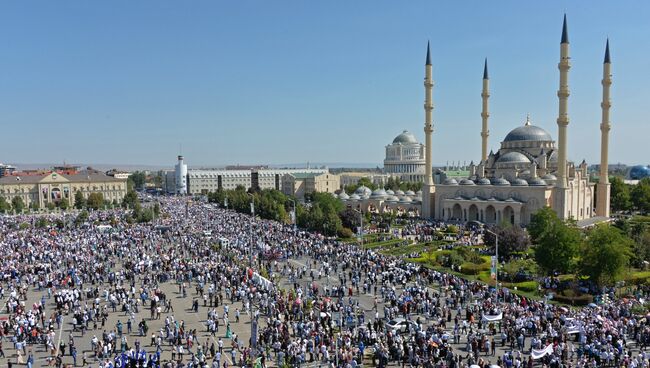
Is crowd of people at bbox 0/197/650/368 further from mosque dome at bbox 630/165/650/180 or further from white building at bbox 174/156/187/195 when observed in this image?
mosque dome at bbox 630/165/650/180

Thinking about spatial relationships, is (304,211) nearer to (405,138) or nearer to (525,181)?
(525,181)

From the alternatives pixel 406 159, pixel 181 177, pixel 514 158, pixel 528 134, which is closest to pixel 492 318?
pixel 514 158

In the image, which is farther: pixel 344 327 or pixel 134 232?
pixel 134 232

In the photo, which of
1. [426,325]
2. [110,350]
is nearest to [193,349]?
[110,350]

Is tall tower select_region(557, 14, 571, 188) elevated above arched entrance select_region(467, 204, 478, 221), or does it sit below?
above

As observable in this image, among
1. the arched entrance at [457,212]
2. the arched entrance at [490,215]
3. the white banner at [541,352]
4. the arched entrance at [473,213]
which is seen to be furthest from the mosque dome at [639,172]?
the white banner at [541,352]

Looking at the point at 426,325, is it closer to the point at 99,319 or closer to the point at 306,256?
the point at 99,319

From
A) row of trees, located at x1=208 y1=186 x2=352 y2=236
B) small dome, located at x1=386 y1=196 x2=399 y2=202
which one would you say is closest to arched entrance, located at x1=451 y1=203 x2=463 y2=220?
small dome, located at x1=386 y1=196 x2=399 y2=202
